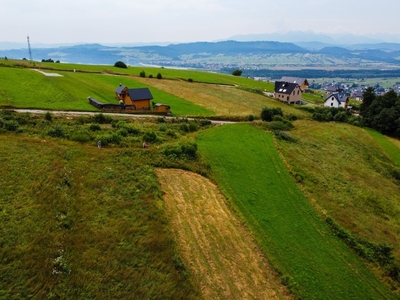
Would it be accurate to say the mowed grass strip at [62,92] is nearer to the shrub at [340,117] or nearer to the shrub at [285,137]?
the shrub at [285,137]

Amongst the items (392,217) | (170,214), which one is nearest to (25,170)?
(170,214)

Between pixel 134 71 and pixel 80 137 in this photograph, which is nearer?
pixel 80 137

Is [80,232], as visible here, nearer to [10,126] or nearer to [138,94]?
[10,126]

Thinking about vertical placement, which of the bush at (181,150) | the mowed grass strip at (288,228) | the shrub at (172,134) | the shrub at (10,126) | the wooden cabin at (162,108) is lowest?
the mowed grass strip at (288,228)

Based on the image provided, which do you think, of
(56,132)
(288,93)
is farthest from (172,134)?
(288,93)

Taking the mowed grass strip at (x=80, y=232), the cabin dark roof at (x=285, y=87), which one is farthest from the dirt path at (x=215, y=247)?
the cabin dark roof at (x=285, y=87)

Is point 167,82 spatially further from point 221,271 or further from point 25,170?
point 221,271
